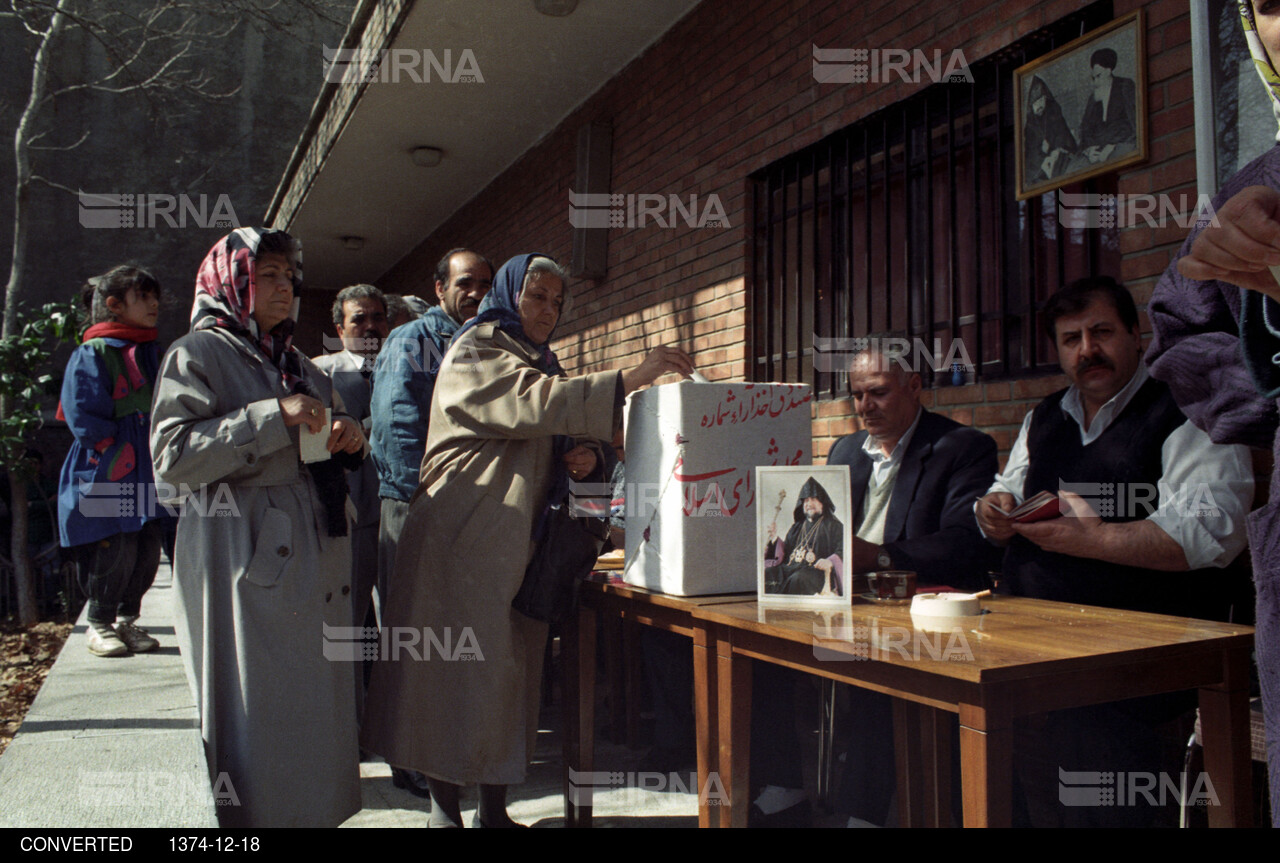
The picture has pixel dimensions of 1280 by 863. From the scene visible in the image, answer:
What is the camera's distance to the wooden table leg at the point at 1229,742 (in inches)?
67.2

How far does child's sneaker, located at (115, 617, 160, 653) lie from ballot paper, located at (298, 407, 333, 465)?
3031 mm

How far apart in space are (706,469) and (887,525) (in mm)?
877

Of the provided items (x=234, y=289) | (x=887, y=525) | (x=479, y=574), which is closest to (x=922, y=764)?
(x=887, y=525)

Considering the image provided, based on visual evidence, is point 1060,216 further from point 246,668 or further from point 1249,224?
point 246,668

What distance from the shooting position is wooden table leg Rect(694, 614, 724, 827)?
Result: 85.6 inches

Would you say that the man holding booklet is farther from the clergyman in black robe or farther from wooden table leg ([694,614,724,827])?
wooden table leg ([694,614,724,827])

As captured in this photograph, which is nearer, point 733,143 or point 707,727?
point 707,727

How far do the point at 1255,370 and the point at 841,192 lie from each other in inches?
128

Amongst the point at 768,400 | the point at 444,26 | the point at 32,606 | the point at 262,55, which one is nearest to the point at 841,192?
the point at 768,400

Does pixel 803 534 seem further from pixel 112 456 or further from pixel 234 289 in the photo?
pixel 112 456

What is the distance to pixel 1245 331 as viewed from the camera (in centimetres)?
122

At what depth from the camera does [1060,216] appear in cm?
320

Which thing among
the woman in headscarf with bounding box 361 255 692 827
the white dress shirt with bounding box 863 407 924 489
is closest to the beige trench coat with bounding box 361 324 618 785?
the woman in headscarf with bounding box 361 255 692 827

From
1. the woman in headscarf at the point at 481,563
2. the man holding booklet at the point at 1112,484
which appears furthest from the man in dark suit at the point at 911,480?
the woman in headscarf at the point at 481,563
